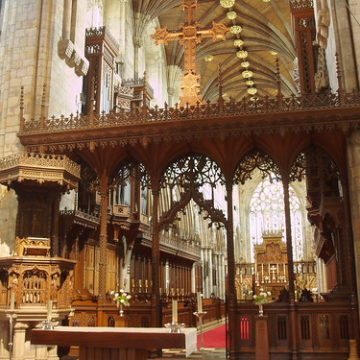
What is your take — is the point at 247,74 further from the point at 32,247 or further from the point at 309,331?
the point at 32,247

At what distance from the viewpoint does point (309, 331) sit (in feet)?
28.5

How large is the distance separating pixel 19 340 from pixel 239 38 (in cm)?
2245

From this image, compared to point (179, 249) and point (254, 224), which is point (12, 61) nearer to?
point (179, 249)

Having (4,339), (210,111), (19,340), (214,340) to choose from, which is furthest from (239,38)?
(19,340)

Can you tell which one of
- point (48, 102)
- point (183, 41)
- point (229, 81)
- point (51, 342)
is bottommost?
point (51, 342)

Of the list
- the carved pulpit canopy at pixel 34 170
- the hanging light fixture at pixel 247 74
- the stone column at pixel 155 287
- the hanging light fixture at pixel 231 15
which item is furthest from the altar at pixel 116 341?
the hanging light fixture at pixel 247 74

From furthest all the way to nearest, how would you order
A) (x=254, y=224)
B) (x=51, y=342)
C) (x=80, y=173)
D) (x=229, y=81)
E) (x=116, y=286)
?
(x=254, y=224), (x=229, y=81), (x=116, y=286), (x=80, y=173), (x=51, y=342)

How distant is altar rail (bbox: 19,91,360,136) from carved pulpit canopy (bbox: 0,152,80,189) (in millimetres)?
908

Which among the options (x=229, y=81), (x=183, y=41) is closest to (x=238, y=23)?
(x=229, y=81)

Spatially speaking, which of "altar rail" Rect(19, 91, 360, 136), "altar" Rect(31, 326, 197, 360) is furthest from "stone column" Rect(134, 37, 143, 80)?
"altar" Rect(31, 326, 197, 360)

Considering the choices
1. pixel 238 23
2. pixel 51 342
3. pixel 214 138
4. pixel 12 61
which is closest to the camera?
pixel 51 342

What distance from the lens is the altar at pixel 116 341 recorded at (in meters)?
4.81

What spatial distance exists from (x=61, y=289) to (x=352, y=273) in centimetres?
524

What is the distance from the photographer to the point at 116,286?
14.3 meters
